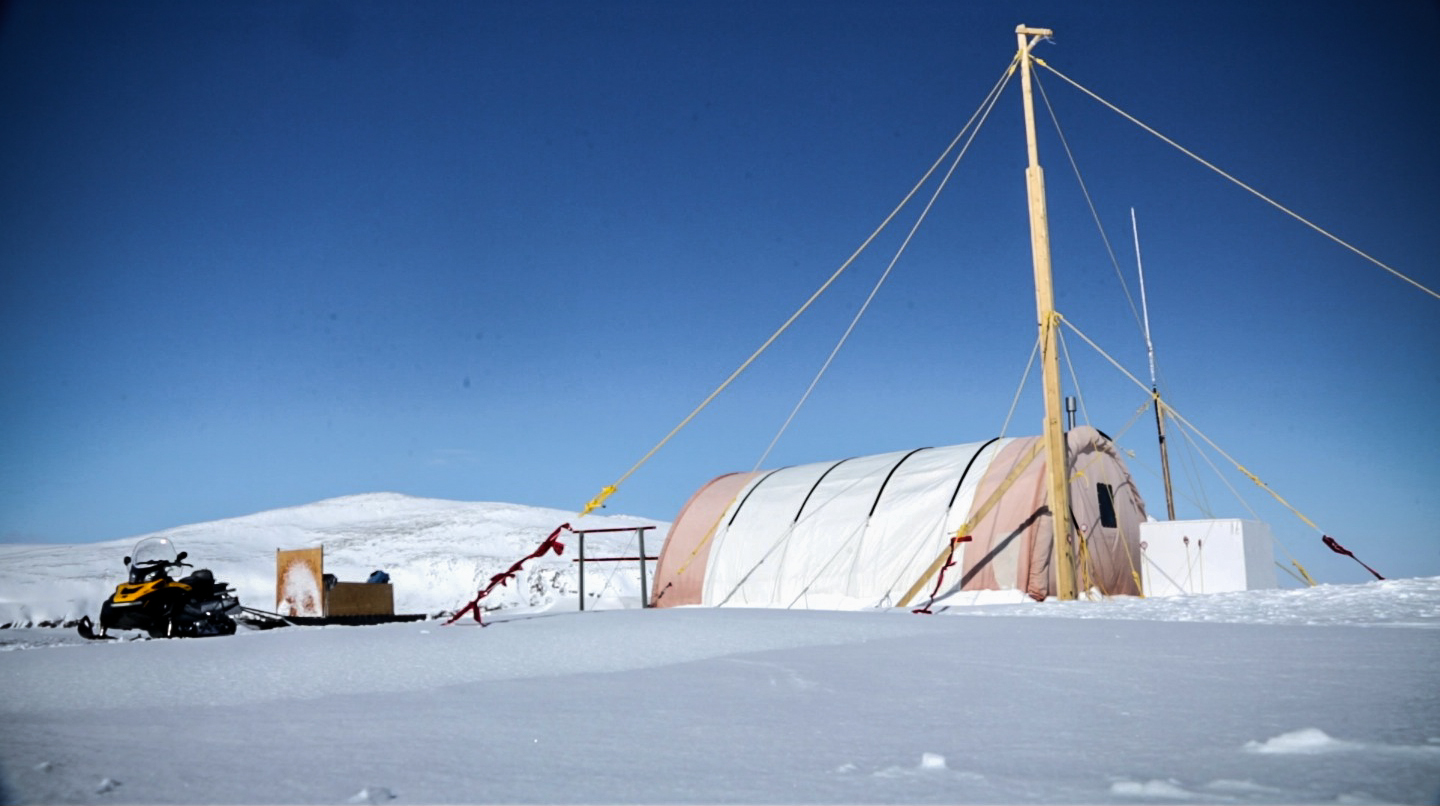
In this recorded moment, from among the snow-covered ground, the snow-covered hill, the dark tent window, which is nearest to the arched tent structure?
the dark tent window

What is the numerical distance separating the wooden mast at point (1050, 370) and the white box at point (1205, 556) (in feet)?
5.67

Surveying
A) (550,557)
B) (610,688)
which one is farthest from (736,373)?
(550,557)

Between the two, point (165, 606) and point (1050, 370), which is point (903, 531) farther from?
point (165, 606)

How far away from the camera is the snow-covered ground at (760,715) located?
7.72 feet

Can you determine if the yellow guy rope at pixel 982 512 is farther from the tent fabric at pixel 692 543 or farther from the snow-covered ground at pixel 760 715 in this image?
the snow-covered ground at pixel 760 715

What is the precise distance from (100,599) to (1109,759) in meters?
18.7

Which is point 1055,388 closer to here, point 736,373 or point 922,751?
point 736,373

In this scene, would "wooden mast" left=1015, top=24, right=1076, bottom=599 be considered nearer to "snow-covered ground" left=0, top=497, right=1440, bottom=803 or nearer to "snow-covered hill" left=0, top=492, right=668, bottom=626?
"snow-covered ground" left=0, top=497, right=1440, bottom=803

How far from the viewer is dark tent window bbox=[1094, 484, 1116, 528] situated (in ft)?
42.1

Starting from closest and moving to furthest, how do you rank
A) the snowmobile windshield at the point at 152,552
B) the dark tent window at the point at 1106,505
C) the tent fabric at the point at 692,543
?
the snowmobile windshield at the point at 152,552 → the dark tent window at the point at 1106,505 → the tent fabric at the point at 692,543

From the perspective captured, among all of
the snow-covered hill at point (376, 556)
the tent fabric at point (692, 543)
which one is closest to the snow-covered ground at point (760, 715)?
the tent fabric at point (692, 543)

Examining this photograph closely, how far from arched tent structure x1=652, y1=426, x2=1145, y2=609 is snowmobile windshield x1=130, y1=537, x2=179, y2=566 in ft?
22.4

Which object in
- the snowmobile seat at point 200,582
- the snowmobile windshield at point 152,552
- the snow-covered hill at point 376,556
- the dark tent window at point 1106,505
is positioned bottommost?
the snow-covered hill at point 376,556

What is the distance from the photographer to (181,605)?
32.7 ft
